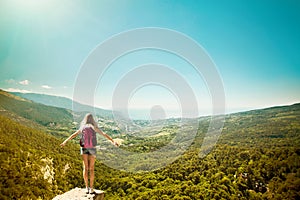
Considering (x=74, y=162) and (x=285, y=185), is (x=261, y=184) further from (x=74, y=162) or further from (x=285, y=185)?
(x=74, y=162)

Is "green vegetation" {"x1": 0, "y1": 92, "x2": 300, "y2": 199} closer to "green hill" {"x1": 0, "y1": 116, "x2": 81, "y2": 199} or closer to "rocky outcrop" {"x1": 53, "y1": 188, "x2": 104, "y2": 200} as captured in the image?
"green hill" {"x1": 0, "y1": 116, "x2": 81, "y2": 199}

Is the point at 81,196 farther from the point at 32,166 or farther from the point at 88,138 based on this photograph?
the point at 32,166

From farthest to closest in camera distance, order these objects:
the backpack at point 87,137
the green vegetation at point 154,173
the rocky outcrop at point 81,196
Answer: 1. the green vegetation at point 154,173
2. the rocky outcrop at point 81,196
3. the backpack at point 87,137

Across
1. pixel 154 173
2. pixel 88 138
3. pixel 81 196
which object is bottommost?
pixel 154 173

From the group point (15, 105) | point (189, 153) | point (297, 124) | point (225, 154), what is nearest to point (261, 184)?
point (225, 154)

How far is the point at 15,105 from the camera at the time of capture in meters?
156

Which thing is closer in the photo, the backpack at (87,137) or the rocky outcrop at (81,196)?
the backpack at (87,137)

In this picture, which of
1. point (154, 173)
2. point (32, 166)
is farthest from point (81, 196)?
point (154, 173)

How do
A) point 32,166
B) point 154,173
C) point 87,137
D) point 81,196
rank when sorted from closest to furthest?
point 87,137
point 81,196
point 32,166
point 154,173

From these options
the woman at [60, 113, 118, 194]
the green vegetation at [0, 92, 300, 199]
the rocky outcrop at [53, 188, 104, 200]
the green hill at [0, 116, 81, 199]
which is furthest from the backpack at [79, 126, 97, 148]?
the green vegetation at [0, 92, 300, 199]

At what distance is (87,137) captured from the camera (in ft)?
20.2

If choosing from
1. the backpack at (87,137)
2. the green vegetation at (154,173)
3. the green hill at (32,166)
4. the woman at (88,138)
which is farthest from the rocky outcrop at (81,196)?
the green vegetation at (154,173)

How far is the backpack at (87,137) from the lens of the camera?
616 cm

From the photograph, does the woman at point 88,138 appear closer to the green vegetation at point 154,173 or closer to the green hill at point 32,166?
the green hill at point 32,166
